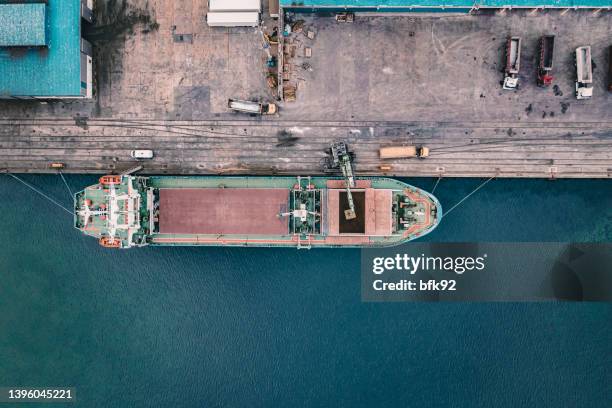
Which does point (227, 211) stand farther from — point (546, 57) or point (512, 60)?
point (546, 57)

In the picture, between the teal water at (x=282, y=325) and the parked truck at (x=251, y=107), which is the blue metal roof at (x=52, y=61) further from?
the parked truck at (x=251, y=107)

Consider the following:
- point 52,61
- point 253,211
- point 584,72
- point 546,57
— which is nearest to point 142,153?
point 52,61

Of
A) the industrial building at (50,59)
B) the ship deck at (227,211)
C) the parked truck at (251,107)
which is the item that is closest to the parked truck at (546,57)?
the parked truck at (251,107)

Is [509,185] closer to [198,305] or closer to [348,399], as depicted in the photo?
[348,399]

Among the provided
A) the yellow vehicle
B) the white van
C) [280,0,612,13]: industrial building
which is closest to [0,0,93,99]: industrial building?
the white van

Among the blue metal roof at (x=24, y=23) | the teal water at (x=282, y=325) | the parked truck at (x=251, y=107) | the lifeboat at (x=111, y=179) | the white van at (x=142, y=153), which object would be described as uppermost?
the blue metal roof at (x=24, y=23)

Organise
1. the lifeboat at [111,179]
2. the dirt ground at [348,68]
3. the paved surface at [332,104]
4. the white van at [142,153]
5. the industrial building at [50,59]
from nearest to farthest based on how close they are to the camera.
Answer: the lifeboat at [111,179] < the industrial building at [50,59] < the dirt ground at [348,68] < the paved surface at [332,104] < the white van at [142,153]
